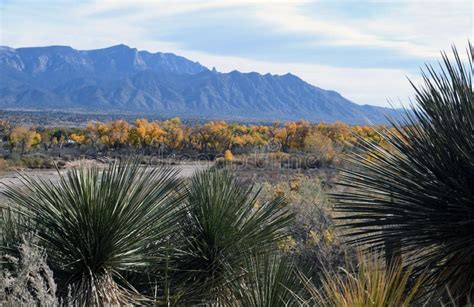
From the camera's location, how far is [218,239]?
6.28 metres

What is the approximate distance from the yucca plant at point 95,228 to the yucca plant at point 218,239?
727 millimetres

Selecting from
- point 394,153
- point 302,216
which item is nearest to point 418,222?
point 394,153

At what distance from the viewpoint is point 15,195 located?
5496mm

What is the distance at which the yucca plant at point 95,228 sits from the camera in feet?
16.8

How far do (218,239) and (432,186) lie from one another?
223 cm

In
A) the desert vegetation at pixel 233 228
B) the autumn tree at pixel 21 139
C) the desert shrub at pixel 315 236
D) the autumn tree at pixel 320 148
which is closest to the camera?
the desert vegetation at pixel 233 228

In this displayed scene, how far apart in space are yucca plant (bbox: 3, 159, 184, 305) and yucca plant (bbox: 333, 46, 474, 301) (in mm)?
1874

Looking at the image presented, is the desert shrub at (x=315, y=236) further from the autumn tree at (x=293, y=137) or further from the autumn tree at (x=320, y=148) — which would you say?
the autumn tree at (x=293, y=137)

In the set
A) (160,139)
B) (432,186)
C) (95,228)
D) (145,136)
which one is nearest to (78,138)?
(145,136)

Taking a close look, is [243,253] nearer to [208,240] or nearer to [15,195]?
[208,240]

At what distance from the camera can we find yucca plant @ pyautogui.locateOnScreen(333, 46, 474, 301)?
5008 mm

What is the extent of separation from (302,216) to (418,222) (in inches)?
272

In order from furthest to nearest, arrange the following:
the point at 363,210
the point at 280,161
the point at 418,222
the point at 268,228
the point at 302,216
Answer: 1. the point at 280,161
2. the point at 302,216
3. the point at 268,228
4. the point at 363,210
5. the point at 418,222

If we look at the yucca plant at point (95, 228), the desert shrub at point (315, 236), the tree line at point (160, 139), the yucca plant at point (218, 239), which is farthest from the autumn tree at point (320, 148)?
the yucca plant at point (95, 228)
